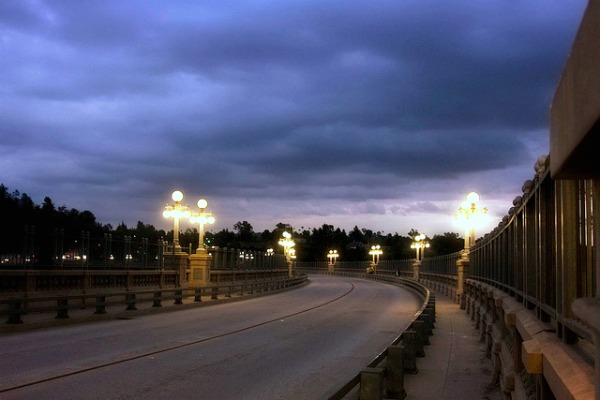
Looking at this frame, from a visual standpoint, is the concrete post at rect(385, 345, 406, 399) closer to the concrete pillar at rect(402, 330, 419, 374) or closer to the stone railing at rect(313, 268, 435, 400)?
the stone railing at rect(313, 268, 435, 400)

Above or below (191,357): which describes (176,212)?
above

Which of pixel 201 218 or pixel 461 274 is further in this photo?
pixel 201 218

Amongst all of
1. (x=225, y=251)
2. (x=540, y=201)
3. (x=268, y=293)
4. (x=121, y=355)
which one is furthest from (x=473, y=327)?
(x=225, y=251)

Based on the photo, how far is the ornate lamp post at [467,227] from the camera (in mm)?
30366

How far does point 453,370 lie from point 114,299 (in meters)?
18.1

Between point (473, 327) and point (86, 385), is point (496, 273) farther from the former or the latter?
point (86, 385)

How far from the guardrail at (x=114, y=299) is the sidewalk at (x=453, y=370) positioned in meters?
10.9

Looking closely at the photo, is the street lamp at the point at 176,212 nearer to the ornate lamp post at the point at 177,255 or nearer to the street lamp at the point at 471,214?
the ornate lamp post at the point at 177,255

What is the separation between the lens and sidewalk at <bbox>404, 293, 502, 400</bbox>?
33.3 ft

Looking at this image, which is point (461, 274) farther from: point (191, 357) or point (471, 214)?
point (191, 357)

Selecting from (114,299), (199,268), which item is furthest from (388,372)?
(199,268)

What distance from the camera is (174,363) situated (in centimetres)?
1248

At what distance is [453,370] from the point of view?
40.5ft

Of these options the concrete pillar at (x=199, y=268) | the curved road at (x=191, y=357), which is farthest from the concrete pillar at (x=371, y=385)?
the concrete pillar at (x=199, y=268)
